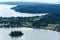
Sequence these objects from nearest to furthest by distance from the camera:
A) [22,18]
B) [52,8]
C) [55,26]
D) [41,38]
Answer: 1. [41,38]
2. [55,26]
3. [22,18]
4. [52,8]

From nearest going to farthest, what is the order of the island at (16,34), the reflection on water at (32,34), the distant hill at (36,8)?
the reflection on water at (32,34), the island at (16,34), the distant hill at (36,8)

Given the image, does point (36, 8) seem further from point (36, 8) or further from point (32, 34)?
point (32, 34)

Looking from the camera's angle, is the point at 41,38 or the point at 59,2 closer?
the point at 41,38

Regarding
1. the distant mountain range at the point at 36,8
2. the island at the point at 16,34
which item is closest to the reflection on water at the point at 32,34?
the island at the point at 16,34

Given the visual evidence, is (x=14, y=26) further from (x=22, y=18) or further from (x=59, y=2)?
(x=59, y=2)

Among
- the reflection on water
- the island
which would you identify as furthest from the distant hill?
the island

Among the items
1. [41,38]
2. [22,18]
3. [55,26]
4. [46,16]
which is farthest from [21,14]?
[41,38]

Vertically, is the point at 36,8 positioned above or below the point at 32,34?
above

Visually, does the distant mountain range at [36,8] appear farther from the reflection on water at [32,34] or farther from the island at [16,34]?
the island at [16,34]

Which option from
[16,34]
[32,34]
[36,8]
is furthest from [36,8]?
[16,34]
